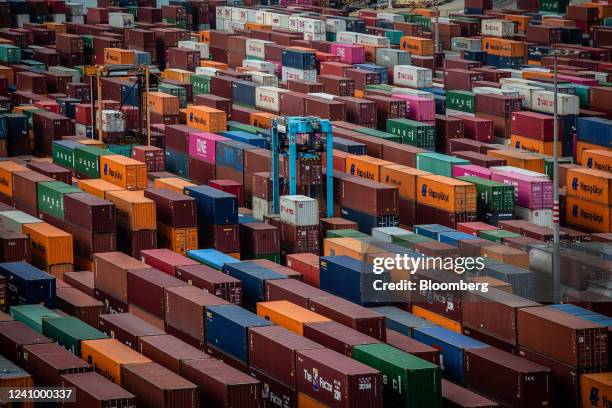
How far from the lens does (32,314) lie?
60.3 m

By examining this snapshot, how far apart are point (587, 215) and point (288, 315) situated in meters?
27.0

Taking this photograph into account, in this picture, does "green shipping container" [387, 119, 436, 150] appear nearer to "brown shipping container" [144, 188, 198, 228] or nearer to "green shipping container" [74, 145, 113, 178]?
"green shipping container" [74, 145, 113, 178]

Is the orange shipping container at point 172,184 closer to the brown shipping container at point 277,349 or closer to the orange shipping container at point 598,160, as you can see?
the brown shipping container at point 277,349

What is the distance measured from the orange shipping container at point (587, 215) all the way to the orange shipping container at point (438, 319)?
18.2 meters

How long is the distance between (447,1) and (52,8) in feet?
146

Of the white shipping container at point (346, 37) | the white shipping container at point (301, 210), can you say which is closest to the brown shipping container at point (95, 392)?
the white shipping container at point (301, 210)

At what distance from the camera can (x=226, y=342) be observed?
5719 centimetres

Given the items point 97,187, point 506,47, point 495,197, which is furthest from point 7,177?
point 506,47

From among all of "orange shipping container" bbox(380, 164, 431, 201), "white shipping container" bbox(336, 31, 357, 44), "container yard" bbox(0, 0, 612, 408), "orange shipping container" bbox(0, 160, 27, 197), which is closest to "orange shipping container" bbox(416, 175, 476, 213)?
"container yard" bbox(0, 0, 612, 408)

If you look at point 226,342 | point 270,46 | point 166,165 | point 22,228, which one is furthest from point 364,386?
point 270,46

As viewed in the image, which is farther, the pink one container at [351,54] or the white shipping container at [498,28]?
the white shipping container at [498,28]

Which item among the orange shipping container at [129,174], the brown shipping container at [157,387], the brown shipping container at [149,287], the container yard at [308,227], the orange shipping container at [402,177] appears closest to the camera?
the brown shipping container at [157,387]

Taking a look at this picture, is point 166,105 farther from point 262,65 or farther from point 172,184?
point 172,184

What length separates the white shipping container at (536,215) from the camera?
76188 millimetres
